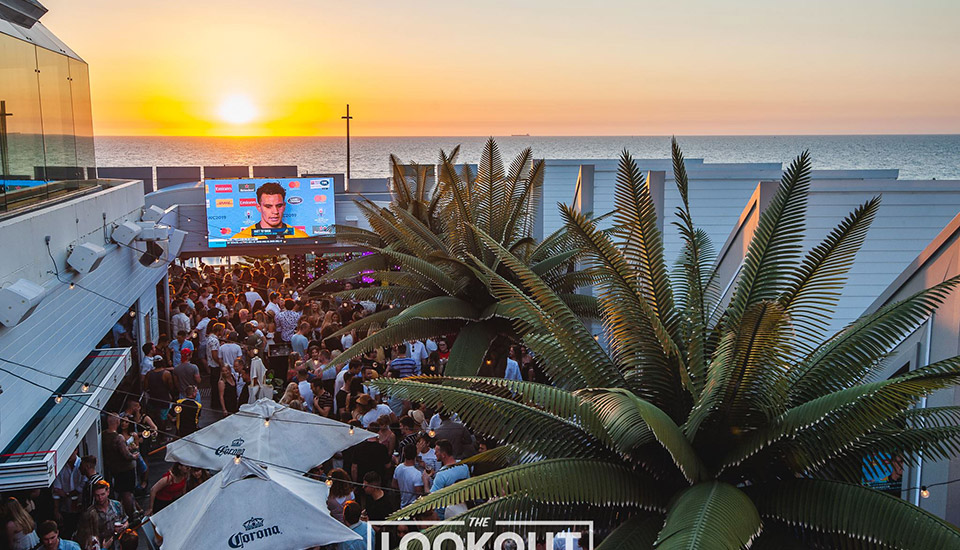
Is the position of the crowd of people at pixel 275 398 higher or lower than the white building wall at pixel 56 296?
lower

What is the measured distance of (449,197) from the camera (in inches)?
598

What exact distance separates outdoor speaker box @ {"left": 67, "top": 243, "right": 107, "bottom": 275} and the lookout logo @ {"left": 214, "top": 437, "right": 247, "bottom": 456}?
3.36 m

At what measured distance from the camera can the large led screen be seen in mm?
21984

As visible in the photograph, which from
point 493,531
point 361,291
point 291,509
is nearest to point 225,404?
point 361,291

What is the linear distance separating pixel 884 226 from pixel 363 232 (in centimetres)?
976

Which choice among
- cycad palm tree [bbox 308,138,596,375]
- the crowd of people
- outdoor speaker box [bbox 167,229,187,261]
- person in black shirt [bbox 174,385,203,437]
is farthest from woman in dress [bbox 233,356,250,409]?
outdoor speaker box [bbox 167,229,187,261]

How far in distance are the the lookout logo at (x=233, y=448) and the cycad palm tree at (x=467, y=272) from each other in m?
1.38

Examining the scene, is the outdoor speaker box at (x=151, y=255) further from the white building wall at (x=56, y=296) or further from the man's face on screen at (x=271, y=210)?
the man's face on screen at (x=271, y=210)

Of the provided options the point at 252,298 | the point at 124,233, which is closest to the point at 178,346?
the point at 124,233

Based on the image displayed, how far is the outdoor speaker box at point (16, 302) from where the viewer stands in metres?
7.73

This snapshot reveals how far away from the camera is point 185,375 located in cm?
1266

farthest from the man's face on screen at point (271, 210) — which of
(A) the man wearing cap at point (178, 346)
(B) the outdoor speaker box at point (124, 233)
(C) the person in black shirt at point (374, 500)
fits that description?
(C) the person in black shirt at point (374, 500)

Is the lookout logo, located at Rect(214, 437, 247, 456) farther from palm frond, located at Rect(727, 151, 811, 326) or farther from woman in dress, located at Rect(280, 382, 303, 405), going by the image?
palm frond, located at Rect(727, 151, 811, 326)

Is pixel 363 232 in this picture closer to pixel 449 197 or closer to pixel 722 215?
pixel 449 197
